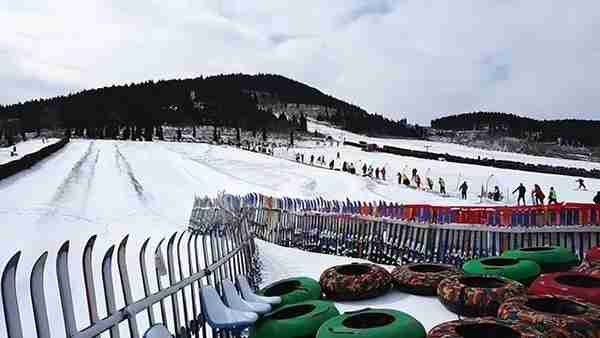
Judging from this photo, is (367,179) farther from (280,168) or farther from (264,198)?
(264,198)

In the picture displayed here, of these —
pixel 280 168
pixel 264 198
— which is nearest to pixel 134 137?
pixel 280 168

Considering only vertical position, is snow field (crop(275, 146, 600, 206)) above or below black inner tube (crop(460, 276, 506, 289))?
below

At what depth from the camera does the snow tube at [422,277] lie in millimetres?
9172

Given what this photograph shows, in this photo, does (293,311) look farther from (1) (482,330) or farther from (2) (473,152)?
(2) (473,152)

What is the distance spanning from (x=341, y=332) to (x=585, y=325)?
2674 mm

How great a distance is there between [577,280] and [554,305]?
1.43m

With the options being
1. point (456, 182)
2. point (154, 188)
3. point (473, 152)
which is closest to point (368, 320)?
point (154, 188)

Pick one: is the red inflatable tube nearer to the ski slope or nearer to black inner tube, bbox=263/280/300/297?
the ski slope

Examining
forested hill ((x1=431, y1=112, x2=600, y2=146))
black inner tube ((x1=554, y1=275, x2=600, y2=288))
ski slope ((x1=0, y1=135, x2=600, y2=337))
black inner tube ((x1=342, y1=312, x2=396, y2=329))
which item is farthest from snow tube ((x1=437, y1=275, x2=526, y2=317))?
forested hill ((x1=431, y1=112, x2=600, y2=146))

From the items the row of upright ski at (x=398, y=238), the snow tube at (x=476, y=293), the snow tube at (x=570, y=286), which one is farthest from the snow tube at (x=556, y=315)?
the row of upright ski at (x=398, y=238)

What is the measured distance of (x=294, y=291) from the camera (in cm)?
813

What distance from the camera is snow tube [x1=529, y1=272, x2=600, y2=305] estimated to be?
6773 mm

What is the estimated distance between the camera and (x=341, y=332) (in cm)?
585

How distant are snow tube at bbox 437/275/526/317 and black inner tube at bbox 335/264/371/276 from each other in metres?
1.62
